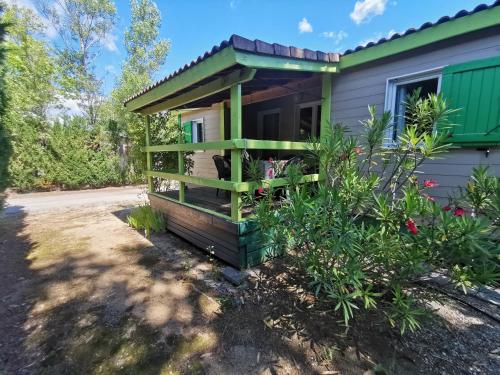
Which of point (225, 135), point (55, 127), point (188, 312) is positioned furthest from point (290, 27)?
point (188, 312)

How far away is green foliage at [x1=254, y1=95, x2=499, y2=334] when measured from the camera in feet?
4.95

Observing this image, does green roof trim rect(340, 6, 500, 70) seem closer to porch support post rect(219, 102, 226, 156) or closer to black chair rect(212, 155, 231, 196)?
black chair rect(212, 155, 231, 196)

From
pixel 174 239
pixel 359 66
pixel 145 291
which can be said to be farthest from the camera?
pixel 174 239

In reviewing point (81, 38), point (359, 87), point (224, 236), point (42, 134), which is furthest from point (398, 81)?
point (81, 38)

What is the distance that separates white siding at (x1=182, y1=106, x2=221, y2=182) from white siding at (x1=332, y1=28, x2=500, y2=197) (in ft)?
14.2

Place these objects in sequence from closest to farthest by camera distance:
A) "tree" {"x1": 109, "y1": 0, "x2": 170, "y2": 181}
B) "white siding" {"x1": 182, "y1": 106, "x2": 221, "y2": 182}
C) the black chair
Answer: the black chair < "white siding" {"x1": 182, "y1": 106, "x2": 221, "y2": 182} < "tree" {"x1": 109, "y1": 0, "x2": 170, "y2": 181}

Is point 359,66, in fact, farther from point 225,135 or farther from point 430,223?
point 225,135

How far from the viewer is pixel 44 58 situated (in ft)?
36.3

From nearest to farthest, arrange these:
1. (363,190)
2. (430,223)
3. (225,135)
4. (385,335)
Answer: (430,223), (363,190), (385,335), (225,135)

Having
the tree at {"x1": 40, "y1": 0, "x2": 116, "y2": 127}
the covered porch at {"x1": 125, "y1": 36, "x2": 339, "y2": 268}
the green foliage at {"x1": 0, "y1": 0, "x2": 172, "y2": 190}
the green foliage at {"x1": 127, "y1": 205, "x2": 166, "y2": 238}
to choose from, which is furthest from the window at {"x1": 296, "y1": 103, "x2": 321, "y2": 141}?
the tree at {"x1": 40, "y1": 0, "x2": 116, "y2": 127}

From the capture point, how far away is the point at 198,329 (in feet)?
7.16

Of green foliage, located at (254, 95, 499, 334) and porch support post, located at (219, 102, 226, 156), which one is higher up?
porch support post, located at (219, 102, 226, 156)

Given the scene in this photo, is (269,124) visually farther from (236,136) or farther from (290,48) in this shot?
(236,136)

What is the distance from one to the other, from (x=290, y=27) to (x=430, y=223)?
12416mm
